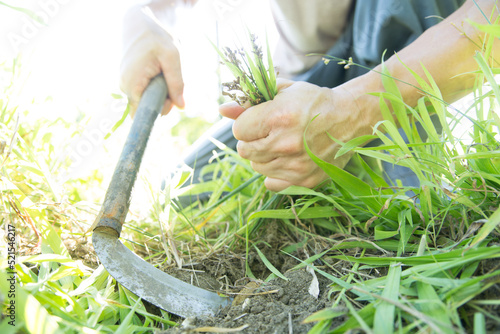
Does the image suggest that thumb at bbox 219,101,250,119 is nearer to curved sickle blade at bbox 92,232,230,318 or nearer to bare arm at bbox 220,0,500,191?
bare arm at bbox 220,0,500,191

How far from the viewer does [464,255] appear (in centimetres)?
59

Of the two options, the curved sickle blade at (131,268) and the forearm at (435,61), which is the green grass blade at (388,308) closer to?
the curved sickle blade at (131,268)

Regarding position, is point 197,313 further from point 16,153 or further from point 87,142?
point 87,142

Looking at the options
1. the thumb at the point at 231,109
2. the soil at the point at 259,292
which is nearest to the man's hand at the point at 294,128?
the thumb at the point at 231,109

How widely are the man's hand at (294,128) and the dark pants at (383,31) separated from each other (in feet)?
0.95

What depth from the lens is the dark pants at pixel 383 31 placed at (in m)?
1.26

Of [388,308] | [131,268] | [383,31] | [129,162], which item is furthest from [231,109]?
[383,31]

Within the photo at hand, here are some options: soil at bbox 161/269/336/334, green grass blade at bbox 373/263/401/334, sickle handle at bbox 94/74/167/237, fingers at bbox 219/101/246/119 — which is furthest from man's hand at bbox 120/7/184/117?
green grass blade at bbox 373/263/401/334

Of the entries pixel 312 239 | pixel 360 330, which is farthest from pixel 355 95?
pixel 360 330

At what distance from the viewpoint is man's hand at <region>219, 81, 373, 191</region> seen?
0.90 metres

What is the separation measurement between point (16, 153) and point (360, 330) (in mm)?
962

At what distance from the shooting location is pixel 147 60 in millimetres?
1318

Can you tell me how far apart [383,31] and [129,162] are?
1.04 meters

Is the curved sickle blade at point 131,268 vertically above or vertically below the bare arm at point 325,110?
below
